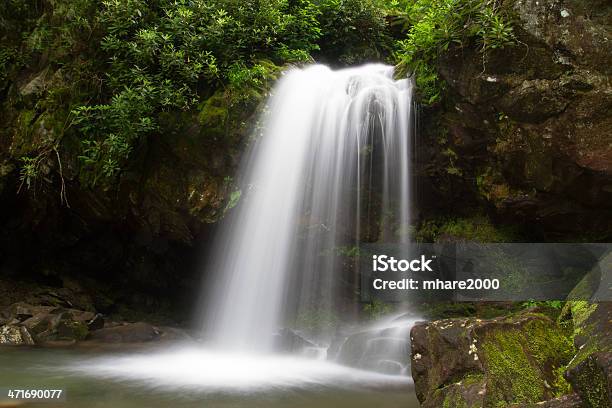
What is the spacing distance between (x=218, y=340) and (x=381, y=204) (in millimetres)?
3707

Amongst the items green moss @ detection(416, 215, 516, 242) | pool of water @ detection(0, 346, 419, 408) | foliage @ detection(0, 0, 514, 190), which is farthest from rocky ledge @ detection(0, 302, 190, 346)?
green moss @ detection(416, 215, 516, 242)

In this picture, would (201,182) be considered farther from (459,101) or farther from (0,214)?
(0,214)

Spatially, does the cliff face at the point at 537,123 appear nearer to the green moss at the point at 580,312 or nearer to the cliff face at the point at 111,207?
the green moss at the point at 580,312

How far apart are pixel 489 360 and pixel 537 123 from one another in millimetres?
3593

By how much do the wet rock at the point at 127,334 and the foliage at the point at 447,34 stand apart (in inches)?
249

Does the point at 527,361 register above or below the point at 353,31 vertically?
below

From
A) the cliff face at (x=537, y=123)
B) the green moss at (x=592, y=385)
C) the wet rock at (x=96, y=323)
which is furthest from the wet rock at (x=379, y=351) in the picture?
the wet rock at (x=96, y=323)

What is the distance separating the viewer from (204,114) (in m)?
8.05

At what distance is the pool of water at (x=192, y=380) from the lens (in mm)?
4969

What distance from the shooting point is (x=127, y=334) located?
28.9 feet

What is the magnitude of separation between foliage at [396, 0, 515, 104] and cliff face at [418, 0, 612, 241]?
14cm

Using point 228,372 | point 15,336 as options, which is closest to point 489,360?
point 228,372

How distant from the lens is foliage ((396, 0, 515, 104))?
19.9 ft

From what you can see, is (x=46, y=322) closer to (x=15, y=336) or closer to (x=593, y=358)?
(x=15, y=336)
